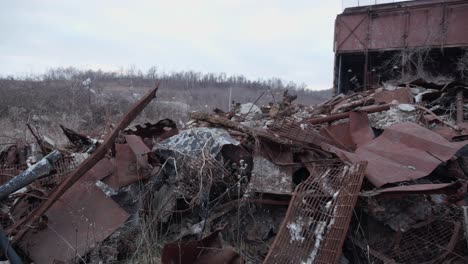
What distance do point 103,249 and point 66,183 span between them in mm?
486

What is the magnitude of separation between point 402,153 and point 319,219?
37.7 inches

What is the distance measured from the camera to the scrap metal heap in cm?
220

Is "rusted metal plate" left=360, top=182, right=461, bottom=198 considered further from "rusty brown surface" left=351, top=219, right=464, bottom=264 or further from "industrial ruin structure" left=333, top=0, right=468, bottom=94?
"industrial ruin structure" left=333, top=0, right=468, bottom=94

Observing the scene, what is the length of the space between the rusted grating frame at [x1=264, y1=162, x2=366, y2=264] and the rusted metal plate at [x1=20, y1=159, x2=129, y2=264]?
1.10m

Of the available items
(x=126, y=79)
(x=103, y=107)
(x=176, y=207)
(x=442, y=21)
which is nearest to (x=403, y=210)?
(x=176, y=207)

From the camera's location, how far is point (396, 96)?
4.57m

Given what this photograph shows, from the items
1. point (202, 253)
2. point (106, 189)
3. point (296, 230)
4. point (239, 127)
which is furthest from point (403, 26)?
point (202, 253)

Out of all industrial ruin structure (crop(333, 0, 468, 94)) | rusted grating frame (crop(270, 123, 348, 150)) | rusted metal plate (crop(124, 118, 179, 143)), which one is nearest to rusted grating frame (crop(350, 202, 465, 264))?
rusted grating frame (crop(270, 123, 348, 150))

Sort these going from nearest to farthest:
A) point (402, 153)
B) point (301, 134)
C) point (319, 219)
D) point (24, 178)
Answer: point (24, 178) < point (319, 219) < point (402, 153) < point (301, 134)

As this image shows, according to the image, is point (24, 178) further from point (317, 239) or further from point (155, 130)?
point (155, 130)

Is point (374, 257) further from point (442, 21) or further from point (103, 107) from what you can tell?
point (103, 107)

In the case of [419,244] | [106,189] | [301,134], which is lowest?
[419,244]

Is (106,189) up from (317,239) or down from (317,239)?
up

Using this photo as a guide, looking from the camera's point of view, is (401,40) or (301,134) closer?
(301,134)
